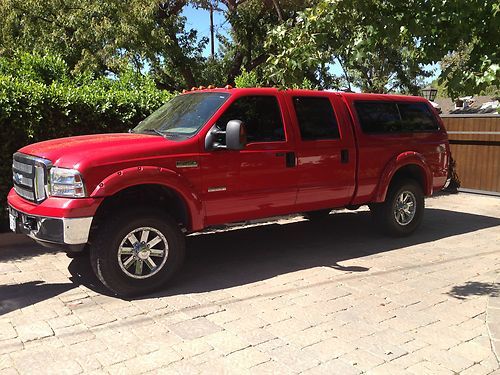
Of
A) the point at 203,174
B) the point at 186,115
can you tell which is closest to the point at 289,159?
the point at 203,174

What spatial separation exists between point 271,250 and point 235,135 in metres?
2.09

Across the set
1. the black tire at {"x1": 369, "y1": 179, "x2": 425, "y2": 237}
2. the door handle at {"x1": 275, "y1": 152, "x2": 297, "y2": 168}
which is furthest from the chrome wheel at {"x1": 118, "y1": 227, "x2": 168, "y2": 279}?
the black tire at {"x1": 369, "y1": 179, "x2": 425, "y2": 237}

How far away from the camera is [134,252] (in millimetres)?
4848

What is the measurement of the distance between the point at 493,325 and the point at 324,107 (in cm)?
332

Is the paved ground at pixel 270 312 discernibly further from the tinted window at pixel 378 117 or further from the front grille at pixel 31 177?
the tinted window at pixel 378 117

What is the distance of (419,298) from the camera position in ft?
16.2

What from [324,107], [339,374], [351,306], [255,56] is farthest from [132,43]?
[339,374]

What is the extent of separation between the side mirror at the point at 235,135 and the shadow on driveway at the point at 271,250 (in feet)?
4.70

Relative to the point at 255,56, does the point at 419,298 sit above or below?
below

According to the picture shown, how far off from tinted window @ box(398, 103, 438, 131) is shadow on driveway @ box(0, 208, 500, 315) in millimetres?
1603

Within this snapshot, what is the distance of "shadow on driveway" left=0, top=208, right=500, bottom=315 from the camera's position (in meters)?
5.24

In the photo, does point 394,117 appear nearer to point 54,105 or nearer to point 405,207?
point 405,207

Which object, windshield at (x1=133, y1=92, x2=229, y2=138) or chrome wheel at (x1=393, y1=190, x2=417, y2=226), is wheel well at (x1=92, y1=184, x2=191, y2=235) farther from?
chrome wheel at (x1=393, y1=190, x2=417, y2=226)

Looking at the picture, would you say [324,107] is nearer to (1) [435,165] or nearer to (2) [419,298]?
(1) [435,165]
